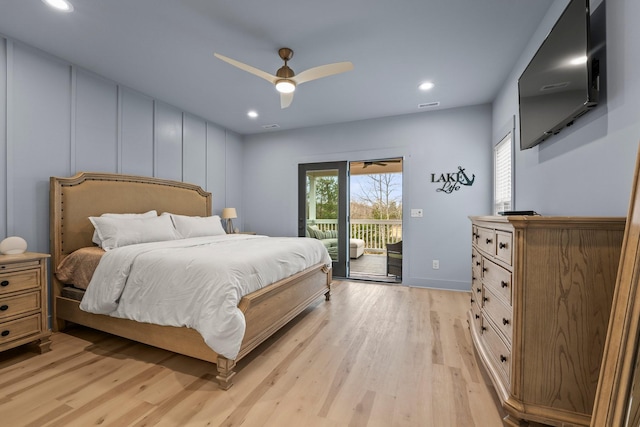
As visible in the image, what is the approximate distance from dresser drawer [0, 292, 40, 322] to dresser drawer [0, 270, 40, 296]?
0.18 feet

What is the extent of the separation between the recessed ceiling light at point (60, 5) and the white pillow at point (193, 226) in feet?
6.96

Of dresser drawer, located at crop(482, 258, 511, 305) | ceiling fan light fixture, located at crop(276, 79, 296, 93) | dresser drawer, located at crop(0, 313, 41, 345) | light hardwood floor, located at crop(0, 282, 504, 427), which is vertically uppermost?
ceiling fan light fixture, located at crop(276, 79, 296, 93)

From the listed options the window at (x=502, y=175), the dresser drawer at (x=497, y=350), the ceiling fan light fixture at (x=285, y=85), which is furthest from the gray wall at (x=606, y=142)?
the ceiling fan light fixture at (x=285, y=85)

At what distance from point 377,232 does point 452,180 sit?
3735 mm

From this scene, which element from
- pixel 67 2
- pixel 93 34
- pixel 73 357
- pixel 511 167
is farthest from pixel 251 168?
pixel 511 167

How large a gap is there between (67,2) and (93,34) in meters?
0.39

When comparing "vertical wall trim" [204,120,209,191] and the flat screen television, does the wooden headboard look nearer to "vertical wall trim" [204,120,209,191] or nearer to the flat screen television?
"vertical wall trim" [204,120,209,191]

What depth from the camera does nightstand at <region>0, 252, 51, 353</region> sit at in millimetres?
2035

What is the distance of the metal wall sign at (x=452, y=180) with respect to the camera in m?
4.10

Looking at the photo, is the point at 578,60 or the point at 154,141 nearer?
the point at 578,60

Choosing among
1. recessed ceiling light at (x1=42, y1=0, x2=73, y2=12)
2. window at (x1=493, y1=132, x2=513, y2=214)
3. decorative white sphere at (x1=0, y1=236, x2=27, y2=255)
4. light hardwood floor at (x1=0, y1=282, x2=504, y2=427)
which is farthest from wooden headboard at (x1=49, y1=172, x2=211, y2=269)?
window at (x1=493, y1=132, x2=513, y2=214)

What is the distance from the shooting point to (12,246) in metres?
2.28

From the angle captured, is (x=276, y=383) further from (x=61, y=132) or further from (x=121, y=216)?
(x=61, y=132)

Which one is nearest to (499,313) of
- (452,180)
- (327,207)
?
(452,180)
